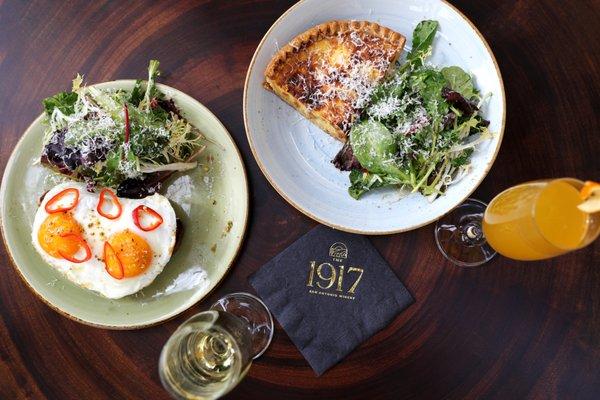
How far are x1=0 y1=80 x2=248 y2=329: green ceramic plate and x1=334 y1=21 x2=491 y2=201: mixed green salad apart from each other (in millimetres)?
589

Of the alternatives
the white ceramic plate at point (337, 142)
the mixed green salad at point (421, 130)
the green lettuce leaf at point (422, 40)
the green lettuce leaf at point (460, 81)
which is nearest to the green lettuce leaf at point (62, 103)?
the white ceramic plate at point (337, 142)

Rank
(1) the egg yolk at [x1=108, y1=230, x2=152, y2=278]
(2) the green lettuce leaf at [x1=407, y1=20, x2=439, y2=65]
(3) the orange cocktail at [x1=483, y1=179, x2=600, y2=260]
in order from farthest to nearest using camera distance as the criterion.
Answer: (2) the green lettuce leaf at [x1=407, y1=20, x2=439, y2=65] → (1) the egg yolk at [x1=108, y1=230, x2=152, y2=278] → (3) the orange cocktail at [x1=483, y1=179, x2=600, y2=260]

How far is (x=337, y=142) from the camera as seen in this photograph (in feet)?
8.29

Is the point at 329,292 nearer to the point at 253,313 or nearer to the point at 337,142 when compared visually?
the point at 253,313

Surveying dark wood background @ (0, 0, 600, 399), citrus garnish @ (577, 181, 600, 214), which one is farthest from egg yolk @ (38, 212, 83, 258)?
citrus garnish @ (577, 181, 600, 214)

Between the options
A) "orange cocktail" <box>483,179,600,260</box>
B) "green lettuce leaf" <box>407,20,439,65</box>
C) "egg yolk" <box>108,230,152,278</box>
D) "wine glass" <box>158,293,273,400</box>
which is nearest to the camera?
"orange cocktail" <box>483,179,600,260</box>

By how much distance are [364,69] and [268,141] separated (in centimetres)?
53

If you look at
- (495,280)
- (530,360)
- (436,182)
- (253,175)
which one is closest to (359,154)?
(436,182)

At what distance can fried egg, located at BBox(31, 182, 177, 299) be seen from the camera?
89.5 inches

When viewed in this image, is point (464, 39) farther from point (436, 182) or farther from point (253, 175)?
point (253, 175)

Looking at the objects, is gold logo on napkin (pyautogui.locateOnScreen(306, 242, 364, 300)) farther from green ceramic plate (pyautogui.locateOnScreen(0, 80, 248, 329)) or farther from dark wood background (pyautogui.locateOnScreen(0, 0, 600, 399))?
green ceramic plate (pyautogui.locateOnScreen(0, 80, 248, 329))

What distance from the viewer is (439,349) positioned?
2.43m

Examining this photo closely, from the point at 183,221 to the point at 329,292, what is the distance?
74 cm

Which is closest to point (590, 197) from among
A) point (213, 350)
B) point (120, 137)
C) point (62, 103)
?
point (213, 350)
